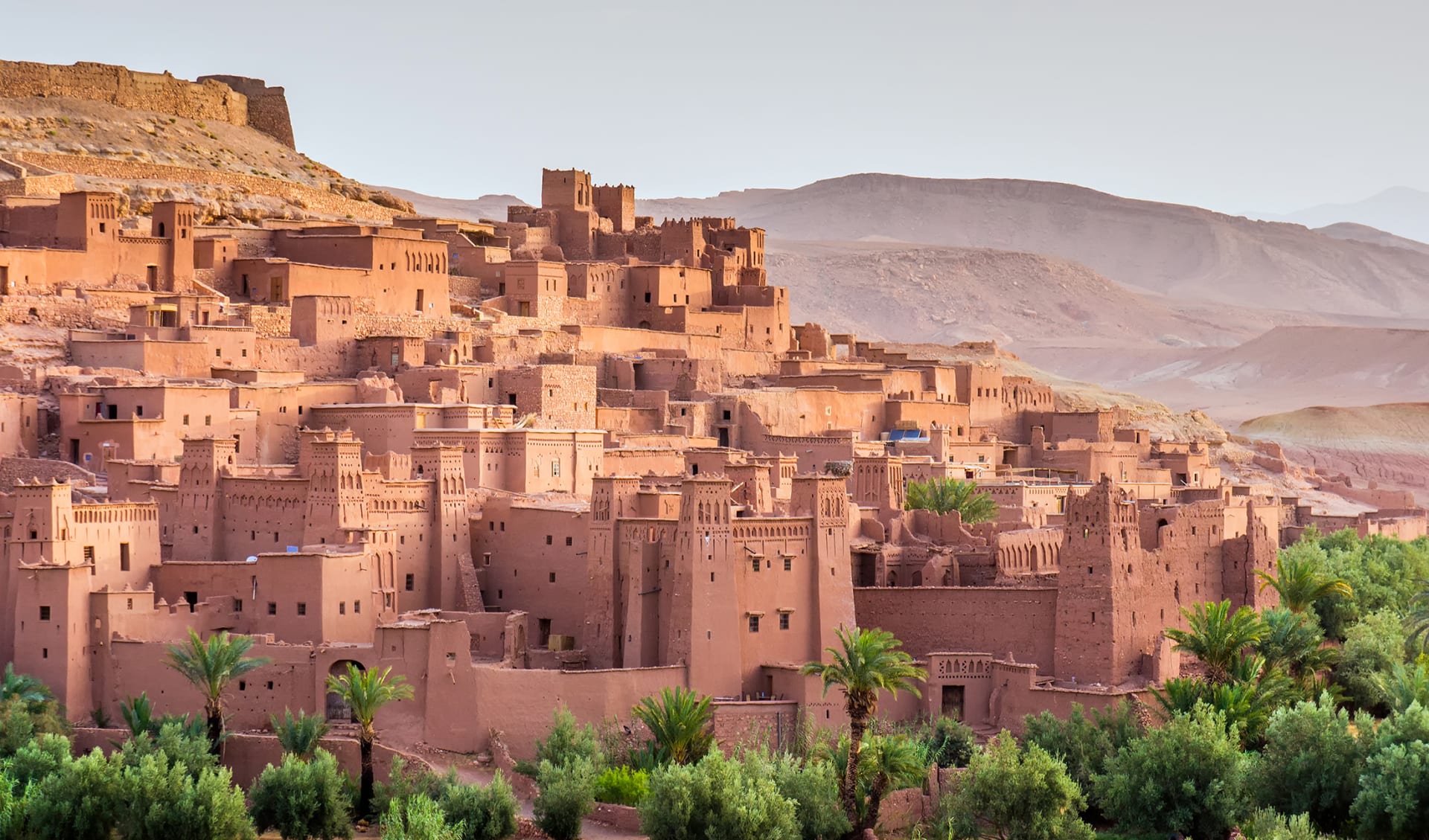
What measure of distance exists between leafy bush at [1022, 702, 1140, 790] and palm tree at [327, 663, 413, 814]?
936cm

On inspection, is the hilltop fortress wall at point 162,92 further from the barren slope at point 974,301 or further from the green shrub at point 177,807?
the barren slope at point 974,301

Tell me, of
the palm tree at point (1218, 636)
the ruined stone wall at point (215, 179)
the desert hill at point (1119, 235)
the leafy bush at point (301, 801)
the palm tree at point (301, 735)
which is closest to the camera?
the leafy bush at point (301, 801)

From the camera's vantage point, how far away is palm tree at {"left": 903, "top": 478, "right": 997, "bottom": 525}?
143 ft

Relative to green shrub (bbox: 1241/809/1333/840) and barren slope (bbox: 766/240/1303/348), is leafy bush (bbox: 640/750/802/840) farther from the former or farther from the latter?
barren slope (bbox: 766/240/1303/348)

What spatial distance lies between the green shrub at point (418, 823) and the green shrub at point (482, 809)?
0.86 feet

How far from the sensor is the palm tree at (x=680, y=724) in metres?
34.8

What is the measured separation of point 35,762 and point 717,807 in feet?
31.8

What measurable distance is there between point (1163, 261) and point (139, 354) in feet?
466

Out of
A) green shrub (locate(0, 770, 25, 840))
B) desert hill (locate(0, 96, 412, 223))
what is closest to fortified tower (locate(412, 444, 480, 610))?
green shrub (locate(0, 770, 25, 840))

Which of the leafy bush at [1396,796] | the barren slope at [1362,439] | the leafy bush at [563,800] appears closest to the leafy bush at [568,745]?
the leafy bush at [563,800]

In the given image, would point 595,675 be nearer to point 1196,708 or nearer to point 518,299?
point 1196,708

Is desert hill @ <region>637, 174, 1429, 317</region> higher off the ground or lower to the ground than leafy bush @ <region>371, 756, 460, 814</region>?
higher

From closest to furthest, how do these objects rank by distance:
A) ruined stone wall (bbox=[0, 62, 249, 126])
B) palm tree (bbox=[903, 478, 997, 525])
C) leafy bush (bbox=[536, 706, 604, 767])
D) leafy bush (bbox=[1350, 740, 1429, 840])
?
leafy bush (bbox=[1350, 740, 1429, 840]) < leafy bush (bbox=[536, 706, 604, 767]) < palm tree (bbox=[903, 478, 997, 525]) < ruined stone wall (bbox=[0, 62, 249, 126])

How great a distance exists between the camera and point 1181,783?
1319 inches
